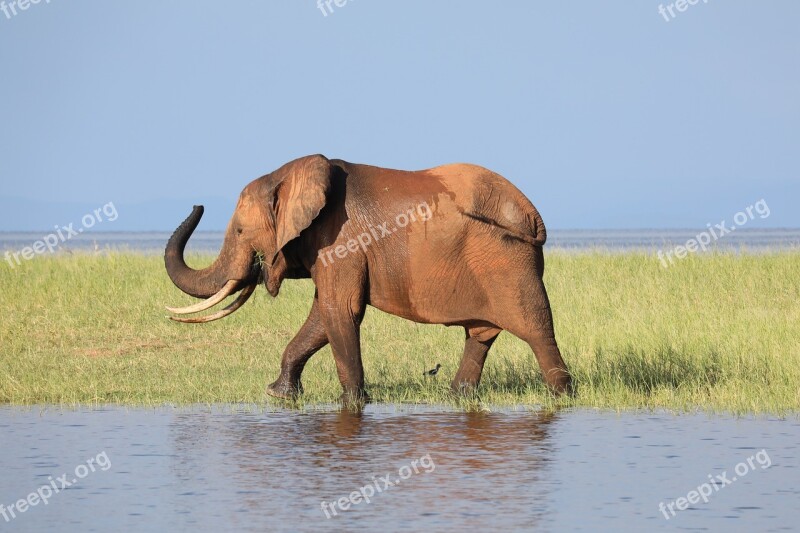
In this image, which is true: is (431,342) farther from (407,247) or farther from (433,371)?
(407,247)

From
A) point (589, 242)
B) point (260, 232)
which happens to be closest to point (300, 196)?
point (260, 232)

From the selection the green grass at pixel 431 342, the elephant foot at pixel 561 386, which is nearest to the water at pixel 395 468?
the elephant foot at pixel 561 386

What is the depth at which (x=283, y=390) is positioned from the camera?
44.7ft

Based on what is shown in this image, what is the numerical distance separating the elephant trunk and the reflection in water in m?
1.40

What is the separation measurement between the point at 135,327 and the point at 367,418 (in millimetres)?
7479

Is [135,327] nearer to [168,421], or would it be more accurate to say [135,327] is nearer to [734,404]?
[168,421]

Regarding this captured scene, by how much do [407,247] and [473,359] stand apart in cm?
139

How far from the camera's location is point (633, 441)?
1112 centimetres

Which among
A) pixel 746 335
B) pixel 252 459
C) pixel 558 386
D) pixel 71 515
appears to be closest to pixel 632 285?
pixel 746 335

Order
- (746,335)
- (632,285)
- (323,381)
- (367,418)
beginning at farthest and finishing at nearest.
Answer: (632,285)
(746,335)
(323,381)
(367,418)

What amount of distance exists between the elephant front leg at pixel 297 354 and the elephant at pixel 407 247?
494 millimetres

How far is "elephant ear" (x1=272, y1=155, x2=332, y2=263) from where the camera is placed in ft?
41.7

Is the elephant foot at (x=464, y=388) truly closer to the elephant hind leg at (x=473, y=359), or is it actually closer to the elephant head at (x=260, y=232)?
the elephant hind leg at (x=473, y=359)

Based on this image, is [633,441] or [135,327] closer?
[633,441]
